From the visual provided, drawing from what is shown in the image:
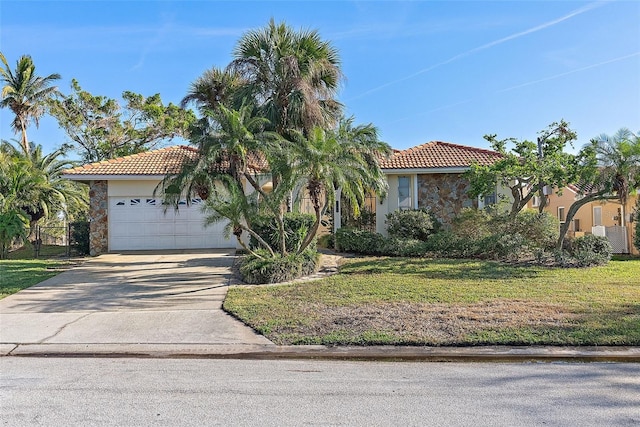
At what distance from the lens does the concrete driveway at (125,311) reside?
23.0 feet

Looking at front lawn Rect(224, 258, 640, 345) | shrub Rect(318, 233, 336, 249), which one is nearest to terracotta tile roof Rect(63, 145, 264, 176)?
shrub Rect(318, 233, 336, 249)

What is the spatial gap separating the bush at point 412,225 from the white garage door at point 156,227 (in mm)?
6893

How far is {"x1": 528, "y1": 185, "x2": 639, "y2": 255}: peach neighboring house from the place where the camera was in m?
18.2

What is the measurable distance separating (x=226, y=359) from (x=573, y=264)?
1060cm

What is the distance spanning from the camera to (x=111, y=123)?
101ft

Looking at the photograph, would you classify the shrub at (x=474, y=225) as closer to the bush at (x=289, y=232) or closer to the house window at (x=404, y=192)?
the house window at (x=404, y=192)

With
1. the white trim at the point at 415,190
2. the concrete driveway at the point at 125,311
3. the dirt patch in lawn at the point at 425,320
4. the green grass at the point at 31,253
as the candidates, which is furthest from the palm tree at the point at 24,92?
the dirt patch in lawn at the point at 425,320

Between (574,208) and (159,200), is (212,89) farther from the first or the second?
(574,208)

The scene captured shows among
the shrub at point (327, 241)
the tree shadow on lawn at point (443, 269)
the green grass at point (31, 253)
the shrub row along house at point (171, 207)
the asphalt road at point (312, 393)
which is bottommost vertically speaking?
the asphalt road at point (312, 393)

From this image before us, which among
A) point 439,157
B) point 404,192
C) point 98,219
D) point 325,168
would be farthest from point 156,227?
point 439,157

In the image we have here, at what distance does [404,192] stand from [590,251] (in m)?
7.25

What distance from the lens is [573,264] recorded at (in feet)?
42.1

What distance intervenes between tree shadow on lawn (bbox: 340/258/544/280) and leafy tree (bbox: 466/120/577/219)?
275cm

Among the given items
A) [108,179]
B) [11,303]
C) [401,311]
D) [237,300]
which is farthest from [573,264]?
[108,179]
